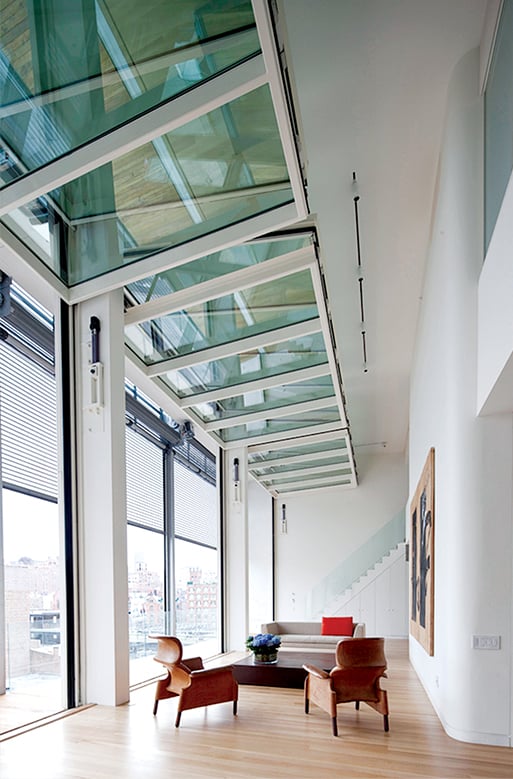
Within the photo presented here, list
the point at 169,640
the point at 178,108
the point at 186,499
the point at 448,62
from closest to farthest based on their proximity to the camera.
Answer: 1. the point at 178,108
2. the point at 448,62
3. the point at 169,640
4. the point at 186,499

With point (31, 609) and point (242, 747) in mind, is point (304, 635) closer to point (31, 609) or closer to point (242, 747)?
point (31, 609)

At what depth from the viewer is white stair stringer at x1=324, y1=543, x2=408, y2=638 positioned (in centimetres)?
1545

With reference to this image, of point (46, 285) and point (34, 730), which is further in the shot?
point (46, 285)

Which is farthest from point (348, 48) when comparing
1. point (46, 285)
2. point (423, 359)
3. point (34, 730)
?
point (34, 730)

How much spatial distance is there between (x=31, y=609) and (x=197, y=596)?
502cm

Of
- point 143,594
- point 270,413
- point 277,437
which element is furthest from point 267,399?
point 143,594

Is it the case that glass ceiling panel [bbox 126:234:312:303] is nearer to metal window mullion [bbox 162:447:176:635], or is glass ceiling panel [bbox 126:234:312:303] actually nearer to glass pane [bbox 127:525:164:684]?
glass pane [bbox 127:525:164:684]

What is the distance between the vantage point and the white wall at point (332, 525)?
18109 mm

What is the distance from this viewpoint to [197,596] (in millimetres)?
10648

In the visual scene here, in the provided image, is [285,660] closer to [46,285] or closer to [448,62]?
[46,285]

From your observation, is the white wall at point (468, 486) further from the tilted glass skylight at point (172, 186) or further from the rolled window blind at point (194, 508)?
the rolled window blind at point (194, 508)

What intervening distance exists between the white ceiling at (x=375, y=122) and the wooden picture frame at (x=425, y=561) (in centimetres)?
255

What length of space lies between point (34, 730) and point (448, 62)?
6.30 m

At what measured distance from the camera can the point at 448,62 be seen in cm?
520
